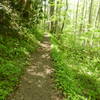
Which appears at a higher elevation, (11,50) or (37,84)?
(11,50)

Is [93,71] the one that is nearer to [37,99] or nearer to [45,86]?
[45,86]

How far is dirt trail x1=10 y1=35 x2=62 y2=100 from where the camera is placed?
16.0 ft

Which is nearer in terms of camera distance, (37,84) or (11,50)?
(37,84)

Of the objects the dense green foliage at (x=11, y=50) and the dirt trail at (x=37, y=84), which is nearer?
the dirt trail at (x=37, y=84)

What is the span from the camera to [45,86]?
5531mm

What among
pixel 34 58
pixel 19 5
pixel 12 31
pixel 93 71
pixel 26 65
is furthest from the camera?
pixel 19 5

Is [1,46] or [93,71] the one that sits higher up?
[1,46]

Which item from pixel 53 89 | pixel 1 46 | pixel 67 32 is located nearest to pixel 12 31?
pixel 1 46

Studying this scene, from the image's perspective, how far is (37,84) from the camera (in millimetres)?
5559

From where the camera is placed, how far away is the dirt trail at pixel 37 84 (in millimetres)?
4876

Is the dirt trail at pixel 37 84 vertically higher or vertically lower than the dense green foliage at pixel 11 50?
lower

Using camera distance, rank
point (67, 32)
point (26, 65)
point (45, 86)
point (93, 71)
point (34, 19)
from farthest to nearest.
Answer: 1. point (67, 32)
2. point (34, 19)
3. point (93, 71)
4. point (26, 65)
5. point (45, 86)

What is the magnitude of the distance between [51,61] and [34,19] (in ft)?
20.7

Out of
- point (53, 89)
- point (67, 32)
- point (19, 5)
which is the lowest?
point (53, 89)
